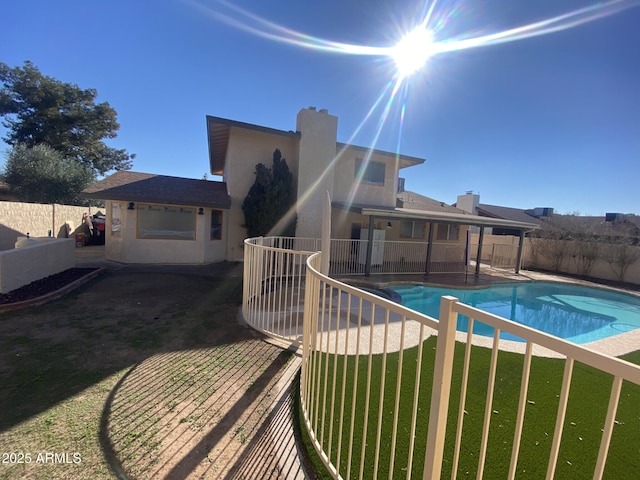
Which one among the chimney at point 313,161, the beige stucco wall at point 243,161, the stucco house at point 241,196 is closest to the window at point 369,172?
the stucco house at point 241,196

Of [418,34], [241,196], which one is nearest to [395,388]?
[418,34]

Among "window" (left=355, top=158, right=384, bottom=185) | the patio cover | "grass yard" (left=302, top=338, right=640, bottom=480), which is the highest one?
"window" (left=355, top=158, right=384, bottom=185)

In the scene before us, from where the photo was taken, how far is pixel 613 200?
1027 inches

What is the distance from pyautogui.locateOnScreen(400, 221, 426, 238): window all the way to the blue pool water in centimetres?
484

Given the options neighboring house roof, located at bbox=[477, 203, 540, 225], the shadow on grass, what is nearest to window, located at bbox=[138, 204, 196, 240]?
the shadow on grass

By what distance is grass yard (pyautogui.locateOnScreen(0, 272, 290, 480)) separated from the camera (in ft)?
7.95

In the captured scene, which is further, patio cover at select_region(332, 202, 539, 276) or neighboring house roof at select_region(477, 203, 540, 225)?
neighboring house roof at select_region(477, 203, 540, 225)

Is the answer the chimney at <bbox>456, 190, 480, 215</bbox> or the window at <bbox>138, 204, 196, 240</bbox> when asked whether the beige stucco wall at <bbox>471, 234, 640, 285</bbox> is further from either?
the window at <bbox>138, 204, 196, 240</bbox>

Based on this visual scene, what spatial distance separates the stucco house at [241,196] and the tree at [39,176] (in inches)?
347

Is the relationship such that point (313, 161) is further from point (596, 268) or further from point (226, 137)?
point (596, 268)

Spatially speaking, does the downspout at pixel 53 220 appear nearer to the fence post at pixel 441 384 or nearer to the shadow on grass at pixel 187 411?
the shadow on grass at pixel 187 411

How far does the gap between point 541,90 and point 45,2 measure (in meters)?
15.7

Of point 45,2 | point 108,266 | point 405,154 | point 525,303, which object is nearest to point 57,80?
point 45,2

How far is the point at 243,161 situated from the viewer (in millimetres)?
12266
